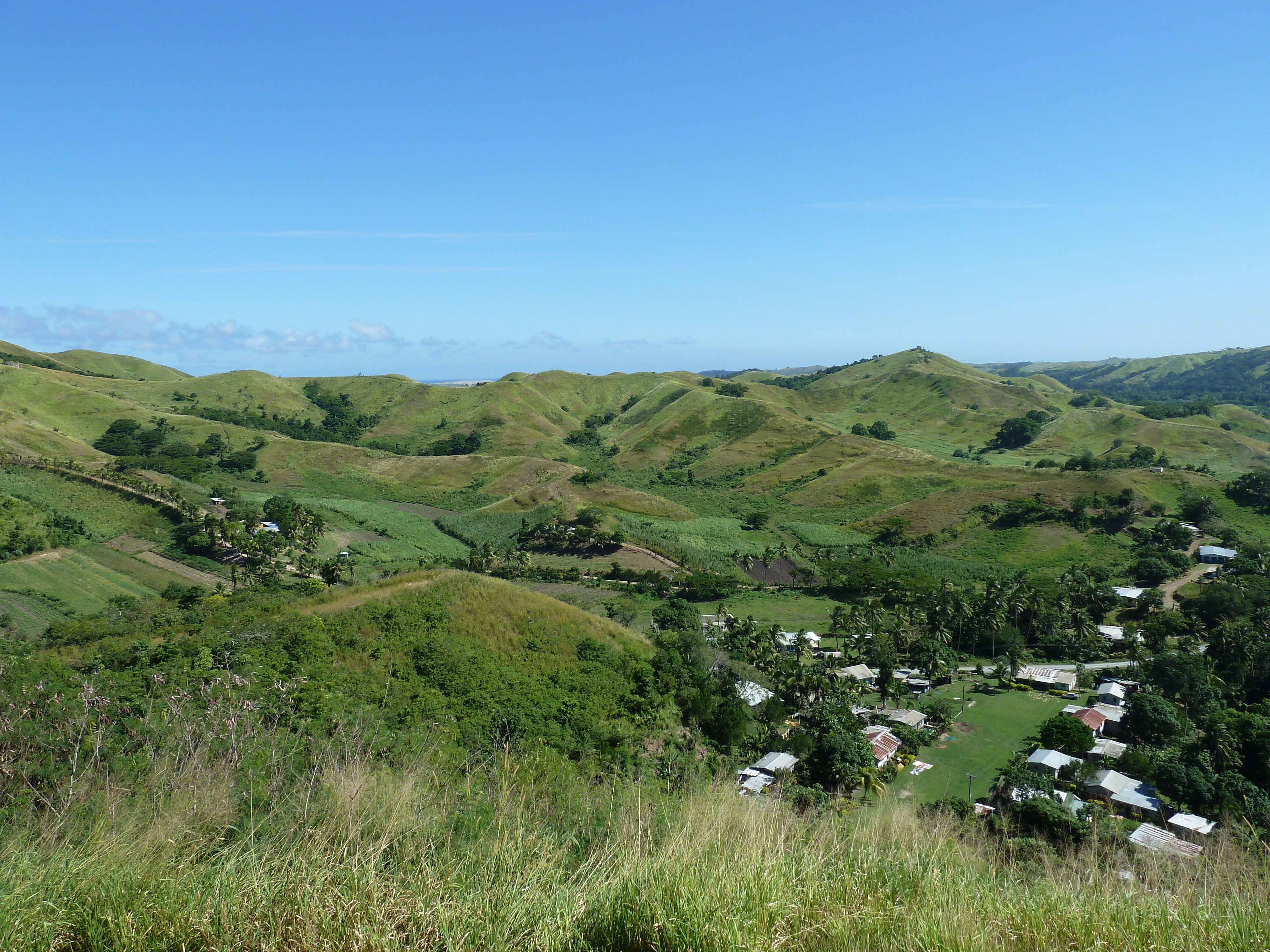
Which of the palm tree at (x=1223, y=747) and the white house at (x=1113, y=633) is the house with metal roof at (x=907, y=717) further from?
the white house at (x=1113, y=633)

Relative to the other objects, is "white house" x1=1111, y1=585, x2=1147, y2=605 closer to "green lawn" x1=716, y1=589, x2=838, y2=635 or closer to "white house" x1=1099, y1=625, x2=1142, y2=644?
"white house" x1=1099, y1=625, x2=1142, y2=644

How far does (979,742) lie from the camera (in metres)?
29.3

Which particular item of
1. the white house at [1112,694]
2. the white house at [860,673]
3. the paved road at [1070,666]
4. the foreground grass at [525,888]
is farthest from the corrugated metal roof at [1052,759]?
the foreground grass at [525,888]

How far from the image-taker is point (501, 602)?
28.0 m

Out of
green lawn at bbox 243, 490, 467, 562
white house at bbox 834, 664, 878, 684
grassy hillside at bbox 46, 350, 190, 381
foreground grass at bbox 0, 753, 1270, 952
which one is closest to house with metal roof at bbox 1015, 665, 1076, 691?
white house at bbox 834, 664, 878, 684

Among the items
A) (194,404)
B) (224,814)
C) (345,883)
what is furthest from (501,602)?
(194,404)

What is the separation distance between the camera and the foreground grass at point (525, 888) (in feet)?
13.0

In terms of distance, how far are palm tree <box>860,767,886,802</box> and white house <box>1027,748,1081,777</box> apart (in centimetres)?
614

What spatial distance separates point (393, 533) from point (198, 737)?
191 feet

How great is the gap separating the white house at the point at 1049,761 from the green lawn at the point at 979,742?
1056mm

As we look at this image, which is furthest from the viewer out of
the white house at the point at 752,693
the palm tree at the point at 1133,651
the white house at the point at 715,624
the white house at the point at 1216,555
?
the white house at the point at 1216,555

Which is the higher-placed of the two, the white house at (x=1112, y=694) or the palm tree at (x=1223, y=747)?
the palm tree at (x=1223, y=747)

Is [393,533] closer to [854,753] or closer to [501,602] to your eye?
[501,602]

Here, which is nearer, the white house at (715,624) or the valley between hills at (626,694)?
the valley between hills at (626,694)
